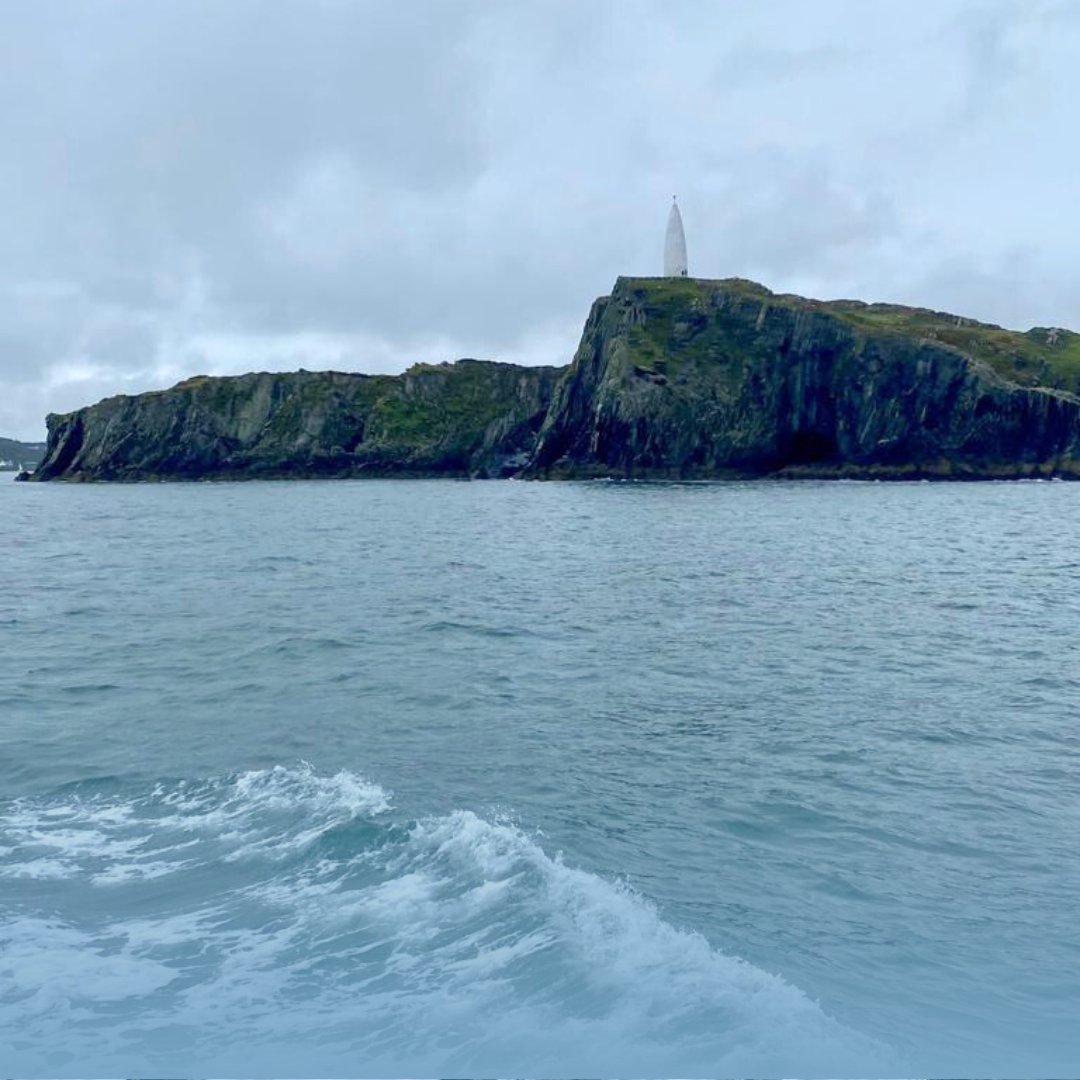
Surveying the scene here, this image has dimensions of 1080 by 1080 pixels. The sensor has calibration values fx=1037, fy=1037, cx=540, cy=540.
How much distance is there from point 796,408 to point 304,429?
8451cm

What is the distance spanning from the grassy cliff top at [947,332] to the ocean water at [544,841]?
12477 centimetres

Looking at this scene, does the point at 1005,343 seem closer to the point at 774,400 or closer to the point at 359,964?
the point at 774,400

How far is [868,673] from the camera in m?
20.6

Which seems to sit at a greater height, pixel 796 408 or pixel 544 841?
pixel 796 408

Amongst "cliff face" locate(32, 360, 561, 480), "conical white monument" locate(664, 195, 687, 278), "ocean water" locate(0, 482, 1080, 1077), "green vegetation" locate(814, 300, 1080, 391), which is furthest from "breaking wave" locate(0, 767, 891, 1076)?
"conical white monument" locate(664, 195, 687, 278)

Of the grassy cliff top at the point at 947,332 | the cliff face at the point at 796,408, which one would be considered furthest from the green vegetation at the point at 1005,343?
the cliff face at the point at 796,408

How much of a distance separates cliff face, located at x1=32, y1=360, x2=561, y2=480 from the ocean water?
5728 inches

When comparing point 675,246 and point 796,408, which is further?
point 675,246

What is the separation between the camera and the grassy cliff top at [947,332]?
148 meters

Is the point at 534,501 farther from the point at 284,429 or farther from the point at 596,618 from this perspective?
the point at 284,429

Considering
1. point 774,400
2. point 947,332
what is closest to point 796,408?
point 774,400

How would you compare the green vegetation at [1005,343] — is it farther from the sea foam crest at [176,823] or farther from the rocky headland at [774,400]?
the sea foam crest at [176,823]

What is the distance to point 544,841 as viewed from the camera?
12.1 m

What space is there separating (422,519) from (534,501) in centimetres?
2200
